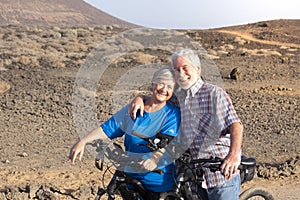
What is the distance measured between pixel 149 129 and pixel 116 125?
265 mm

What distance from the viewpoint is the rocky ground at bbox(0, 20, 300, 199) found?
748 centimetres

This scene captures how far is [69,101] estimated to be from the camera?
13.4 meters

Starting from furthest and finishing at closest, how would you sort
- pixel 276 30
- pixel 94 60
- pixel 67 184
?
pixel 276 30
pixel 94 60
pixel 67 184

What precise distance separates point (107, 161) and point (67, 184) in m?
3.36

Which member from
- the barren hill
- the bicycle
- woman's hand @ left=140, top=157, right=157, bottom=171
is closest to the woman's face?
the bicycle

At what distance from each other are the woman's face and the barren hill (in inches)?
3789

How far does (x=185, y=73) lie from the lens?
3768 millimetres

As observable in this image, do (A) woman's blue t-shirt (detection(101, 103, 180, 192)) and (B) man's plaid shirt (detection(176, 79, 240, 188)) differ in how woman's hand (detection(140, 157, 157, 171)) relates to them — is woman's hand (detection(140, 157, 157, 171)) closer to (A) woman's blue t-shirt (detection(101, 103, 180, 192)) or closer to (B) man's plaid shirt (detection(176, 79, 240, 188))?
(A) woman's blue t-shirt (detection(101, 103, 180, 192))

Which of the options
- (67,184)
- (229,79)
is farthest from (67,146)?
(229,79)

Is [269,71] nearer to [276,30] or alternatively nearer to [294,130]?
[294,130]

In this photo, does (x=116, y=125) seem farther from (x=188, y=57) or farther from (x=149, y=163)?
(x=188, y=57)

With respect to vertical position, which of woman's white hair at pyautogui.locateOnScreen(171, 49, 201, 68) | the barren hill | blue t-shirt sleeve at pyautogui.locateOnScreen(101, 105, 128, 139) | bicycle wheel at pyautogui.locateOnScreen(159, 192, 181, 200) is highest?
woman's white hair at pyautogui.locateOnScreen(171, 49, 201, 68)

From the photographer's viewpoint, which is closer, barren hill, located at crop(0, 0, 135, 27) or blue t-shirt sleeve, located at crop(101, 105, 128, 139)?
blue t-shirt sleeve, located at crop(101, 105, 128, 139)

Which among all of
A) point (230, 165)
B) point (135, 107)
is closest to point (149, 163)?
point (135, 107)
